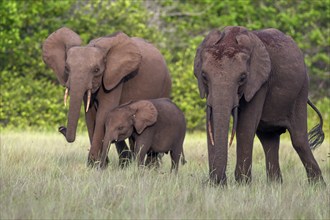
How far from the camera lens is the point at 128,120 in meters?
11.1

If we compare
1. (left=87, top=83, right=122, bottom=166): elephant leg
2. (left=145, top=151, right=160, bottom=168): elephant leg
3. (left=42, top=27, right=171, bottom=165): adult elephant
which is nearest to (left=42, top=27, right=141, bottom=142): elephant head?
(left=42, top=27, right=171, bottom=165): adult elephant

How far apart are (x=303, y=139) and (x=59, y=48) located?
353 cm

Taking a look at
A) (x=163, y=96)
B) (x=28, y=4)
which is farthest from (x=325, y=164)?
(x=28, y=4)

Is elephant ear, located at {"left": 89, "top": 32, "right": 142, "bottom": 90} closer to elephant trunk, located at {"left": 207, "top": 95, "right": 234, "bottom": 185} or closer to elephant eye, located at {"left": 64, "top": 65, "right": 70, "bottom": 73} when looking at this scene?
elephant eye, located at {"left": 64, "top": 65, "right": 70, "bottom": 73}

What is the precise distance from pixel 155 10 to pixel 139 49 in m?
14.5

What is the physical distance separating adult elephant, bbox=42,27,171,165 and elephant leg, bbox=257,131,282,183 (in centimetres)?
171

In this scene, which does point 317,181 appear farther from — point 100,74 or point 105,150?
point 100,74

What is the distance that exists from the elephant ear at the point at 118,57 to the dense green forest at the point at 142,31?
8.79 metres

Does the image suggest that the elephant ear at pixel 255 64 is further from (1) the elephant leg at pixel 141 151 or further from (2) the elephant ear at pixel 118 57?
(2) the elephant ear at pixel 118 57

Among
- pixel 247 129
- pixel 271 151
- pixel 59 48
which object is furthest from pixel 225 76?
pixel 59 48

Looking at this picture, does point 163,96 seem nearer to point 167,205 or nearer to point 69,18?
point 167,205

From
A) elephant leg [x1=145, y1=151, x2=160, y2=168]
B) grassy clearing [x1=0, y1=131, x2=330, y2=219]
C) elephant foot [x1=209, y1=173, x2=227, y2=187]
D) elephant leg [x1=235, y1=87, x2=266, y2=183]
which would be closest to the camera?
grassy clearing [x1=0, y1=131, x2=330, y2=219]

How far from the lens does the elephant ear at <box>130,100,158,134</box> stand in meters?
11.1

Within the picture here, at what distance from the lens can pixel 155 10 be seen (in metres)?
26.1
